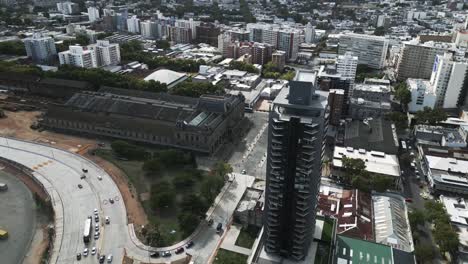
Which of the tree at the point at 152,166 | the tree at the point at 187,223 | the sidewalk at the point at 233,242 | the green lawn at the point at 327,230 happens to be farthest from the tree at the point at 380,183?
the tree at the point at 152,166

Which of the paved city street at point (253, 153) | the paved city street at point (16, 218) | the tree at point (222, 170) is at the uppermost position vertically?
the tree at point (222, 170)

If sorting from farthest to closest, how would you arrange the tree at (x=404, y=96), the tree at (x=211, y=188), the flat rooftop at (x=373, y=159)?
the tree at (x=404, y=96)
the flat rooftop at (x=373, y=159)
the tree at (x=211, y=188)

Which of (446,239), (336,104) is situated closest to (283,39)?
(336,104)

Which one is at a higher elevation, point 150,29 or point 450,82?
point 150,29

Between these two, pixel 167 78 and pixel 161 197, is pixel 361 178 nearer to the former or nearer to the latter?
pixel 161 197

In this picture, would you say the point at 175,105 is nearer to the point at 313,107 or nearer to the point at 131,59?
the point at 313,107

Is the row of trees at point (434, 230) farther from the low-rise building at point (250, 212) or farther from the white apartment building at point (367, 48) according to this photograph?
the white apartment building at point (367, 48)

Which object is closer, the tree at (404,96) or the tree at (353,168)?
the tree at (353,168)

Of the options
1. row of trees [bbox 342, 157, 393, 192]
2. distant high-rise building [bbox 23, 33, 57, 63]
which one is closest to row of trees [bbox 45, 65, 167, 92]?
distant high-rise building [bbox 23, 33, 57, 63]
